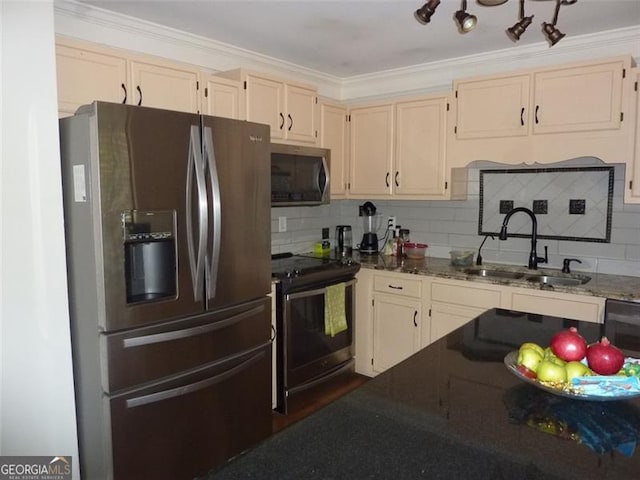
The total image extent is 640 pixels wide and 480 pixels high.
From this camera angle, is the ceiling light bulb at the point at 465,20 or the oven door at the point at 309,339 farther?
the oven door at the point at 309,339

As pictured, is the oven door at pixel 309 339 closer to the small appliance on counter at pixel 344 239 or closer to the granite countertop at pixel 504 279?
the granite countertop at pixel 504 279

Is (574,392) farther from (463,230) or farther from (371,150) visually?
(371,150)

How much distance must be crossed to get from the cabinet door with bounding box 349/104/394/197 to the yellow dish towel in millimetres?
880

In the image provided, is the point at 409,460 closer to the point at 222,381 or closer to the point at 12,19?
the point at 222,381

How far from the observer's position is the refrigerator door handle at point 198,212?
2.18m

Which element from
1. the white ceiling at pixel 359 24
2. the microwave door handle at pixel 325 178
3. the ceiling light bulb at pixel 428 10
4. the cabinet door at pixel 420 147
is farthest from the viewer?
the microwave door handle at pixel 325 178

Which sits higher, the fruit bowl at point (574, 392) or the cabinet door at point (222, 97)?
the cabinet door at point (222, 97)

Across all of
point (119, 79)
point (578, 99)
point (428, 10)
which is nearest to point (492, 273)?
point (578, 99)

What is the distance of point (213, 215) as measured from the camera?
7.47 ft

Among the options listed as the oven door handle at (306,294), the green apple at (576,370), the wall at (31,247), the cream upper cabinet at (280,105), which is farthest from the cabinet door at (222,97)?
the green apple at (576,370)

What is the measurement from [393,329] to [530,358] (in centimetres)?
218

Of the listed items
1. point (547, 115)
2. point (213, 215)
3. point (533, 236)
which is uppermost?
point (547, 115)

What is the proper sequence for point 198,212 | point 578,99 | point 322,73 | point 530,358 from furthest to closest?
point 322,73, point 578,99, point 198,212, point 530,358

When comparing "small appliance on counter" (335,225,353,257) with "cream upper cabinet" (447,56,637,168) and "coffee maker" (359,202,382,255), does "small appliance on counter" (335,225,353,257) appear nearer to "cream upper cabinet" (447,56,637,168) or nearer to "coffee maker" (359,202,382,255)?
"coffee maker" (359,202,382,255)
